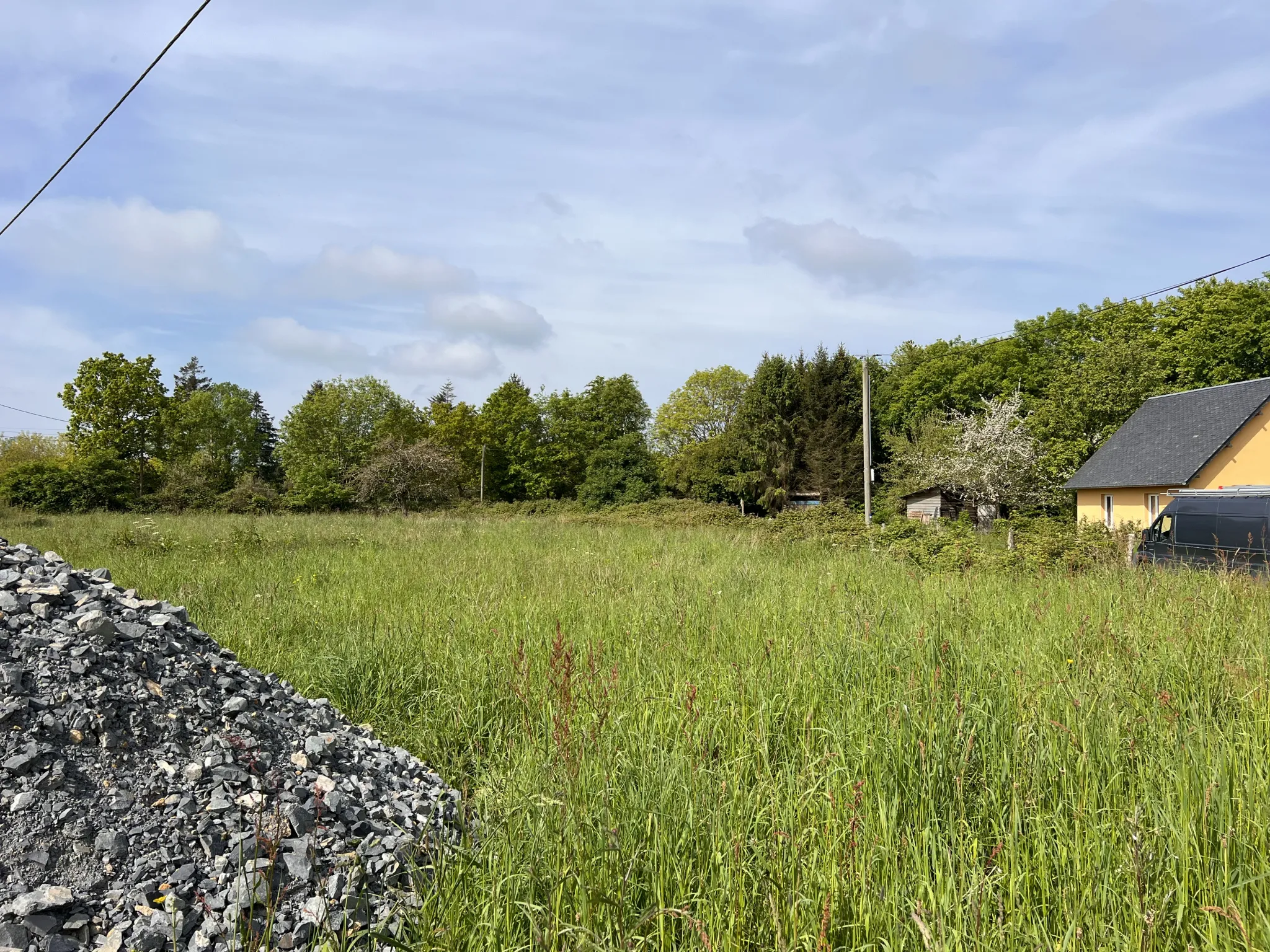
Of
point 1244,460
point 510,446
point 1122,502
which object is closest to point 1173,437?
point 1244,460

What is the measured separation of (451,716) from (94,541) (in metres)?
13.5

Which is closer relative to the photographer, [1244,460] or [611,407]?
[1244,460]

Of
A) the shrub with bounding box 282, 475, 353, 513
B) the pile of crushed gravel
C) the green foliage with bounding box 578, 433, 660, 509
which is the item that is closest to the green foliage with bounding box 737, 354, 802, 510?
the green foliage with bounding box 578, 433, 660, 509

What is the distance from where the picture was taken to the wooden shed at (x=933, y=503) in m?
35.6

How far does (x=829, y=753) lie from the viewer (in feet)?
10.1

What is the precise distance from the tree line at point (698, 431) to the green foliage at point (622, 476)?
0.39ft

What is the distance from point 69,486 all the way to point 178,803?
36.5 m

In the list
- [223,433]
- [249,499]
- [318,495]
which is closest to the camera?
[249,499]

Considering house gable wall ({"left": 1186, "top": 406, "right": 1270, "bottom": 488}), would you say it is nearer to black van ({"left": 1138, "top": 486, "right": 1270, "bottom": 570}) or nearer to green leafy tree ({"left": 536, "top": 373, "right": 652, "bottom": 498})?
black van ({"left": 1138, "top": 486, "right": 1270, "bottom": 570})

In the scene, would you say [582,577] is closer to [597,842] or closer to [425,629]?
[425,629]

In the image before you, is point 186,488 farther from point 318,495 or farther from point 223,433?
point 223,433

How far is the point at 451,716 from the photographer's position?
4281mm

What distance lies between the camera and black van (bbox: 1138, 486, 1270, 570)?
1073 centimetres

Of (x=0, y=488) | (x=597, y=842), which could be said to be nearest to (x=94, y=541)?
(x=597, y=842)
